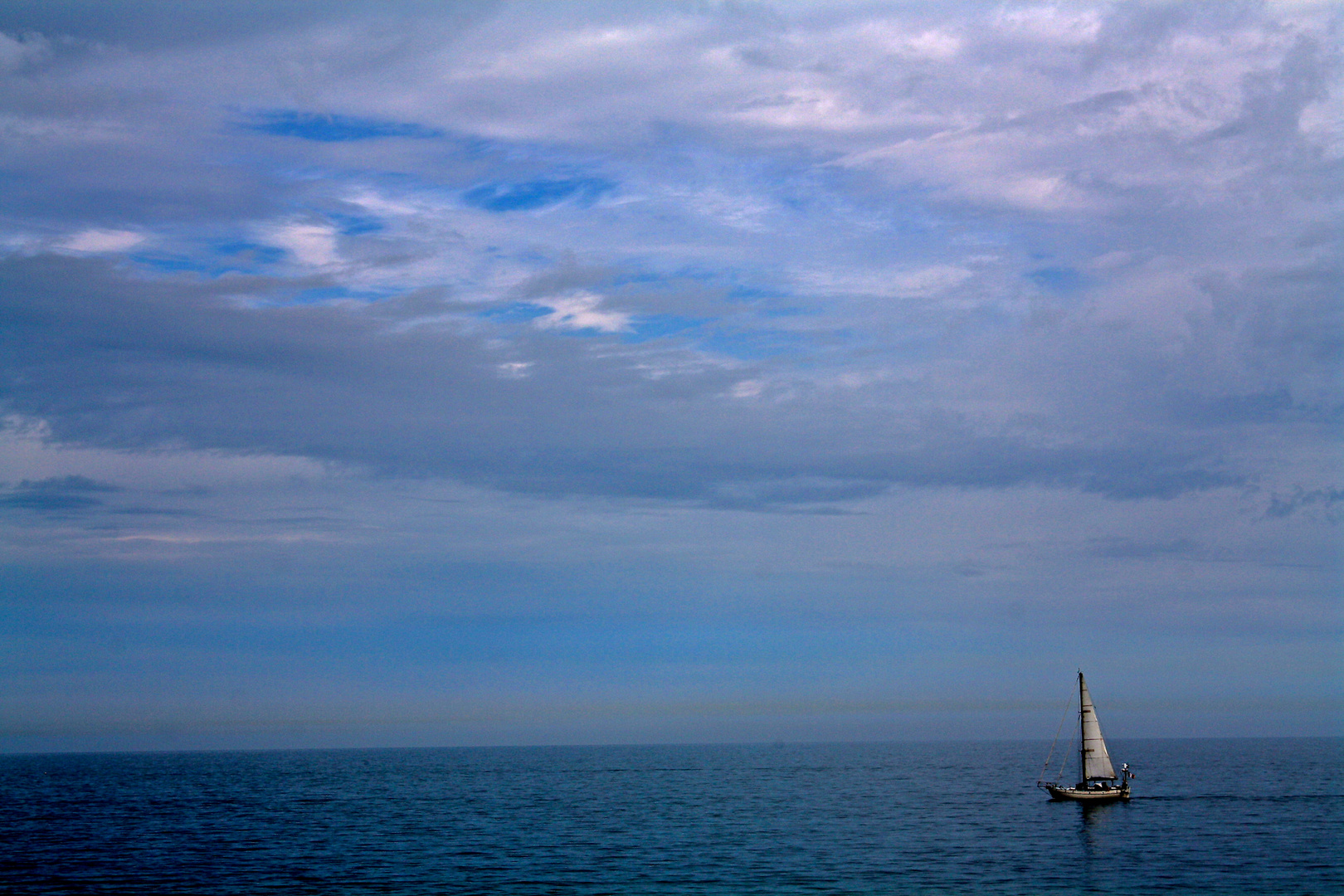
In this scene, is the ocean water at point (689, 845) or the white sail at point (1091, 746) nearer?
the ocean water at point (689, 845)

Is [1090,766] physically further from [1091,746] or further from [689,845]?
[689,845]

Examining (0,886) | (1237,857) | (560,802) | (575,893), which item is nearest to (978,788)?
(560,802)

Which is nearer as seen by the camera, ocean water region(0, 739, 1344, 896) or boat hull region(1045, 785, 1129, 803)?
ocean water region(0, 739, 1344, 896)

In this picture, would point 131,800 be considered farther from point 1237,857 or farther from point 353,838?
point 1237,857

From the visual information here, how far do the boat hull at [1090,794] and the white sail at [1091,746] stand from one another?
2089 mm

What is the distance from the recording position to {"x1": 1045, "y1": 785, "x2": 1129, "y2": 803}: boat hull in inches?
5472

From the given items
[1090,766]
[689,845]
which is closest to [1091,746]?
[1090,766]

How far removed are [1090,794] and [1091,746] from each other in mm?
6786

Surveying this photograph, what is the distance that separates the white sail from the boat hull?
2089 millimetres

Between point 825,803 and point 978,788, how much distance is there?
47.6 m

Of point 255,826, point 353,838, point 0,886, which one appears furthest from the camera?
point 255,826

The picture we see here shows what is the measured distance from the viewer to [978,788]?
19188 cm

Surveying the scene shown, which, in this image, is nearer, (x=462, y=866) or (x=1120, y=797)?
(x=462, y=866)

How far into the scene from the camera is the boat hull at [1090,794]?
139m
